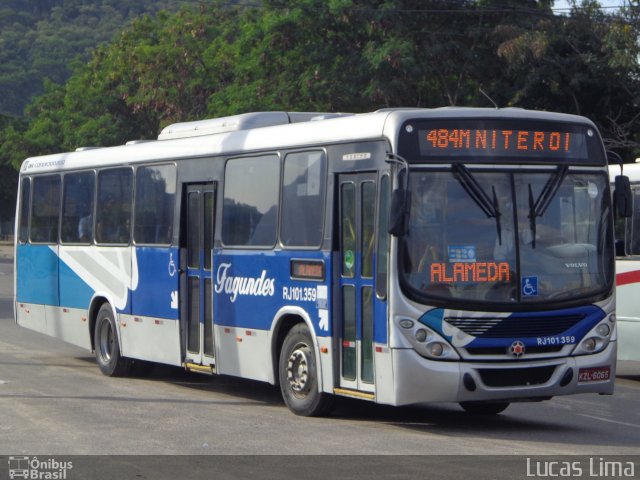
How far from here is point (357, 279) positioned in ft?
37.8

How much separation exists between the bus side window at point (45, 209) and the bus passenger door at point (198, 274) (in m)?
4.17

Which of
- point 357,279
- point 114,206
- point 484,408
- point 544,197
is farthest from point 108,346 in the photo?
point 544,197

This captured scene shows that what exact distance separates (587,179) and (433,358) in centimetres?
237

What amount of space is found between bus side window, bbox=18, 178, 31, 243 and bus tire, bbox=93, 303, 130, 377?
3043 millimetres

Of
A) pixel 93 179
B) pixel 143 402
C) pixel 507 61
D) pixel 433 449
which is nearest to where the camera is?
pixel 433 449

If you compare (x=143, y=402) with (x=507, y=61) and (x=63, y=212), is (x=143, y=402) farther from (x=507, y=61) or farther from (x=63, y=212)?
(x=507, y=61)

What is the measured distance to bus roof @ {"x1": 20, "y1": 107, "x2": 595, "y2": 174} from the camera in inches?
448

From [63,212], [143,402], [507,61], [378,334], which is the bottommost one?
[143,402]

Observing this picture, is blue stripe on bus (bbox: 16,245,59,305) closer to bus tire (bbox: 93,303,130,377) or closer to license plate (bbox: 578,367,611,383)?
bus tire (bbox: 93,303,130,377)

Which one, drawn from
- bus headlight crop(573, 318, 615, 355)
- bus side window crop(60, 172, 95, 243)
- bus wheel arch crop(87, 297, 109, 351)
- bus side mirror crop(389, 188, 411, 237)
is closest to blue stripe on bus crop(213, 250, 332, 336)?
bus side mirror crop(389, 188, 411, 237)

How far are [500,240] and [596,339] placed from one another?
1.38 m

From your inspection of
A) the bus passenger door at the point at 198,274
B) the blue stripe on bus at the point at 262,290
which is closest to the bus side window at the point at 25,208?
the bus passenger door at the point at 198,274

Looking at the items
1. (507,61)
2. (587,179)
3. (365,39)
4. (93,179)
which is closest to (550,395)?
(587,179)

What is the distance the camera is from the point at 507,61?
30.0m
